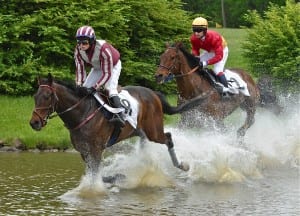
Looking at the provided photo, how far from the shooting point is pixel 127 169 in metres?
13.1

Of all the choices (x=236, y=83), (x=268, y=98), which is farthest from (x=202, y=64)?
(x=268, y=98)

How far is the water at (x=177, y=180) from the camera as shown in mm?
11086

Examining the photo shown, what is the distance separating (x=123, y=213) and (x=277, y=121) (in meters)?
7.61

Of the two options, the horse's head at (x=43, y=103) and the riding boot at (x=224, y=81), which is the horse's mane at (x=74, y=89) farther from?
the riding boot at (x=224, y=81)

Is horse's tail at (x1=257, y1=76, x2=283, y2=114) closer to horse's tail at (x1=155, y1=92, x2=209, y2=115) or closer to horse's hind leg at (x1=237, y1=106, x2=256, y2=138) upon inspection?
horse's hind leg at (x1=237, y1=106, x2=256, y2=138)

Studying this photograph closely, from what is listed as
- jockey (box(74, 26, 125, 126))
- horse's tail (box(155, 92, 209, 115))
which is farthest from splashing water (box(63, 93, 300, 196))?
jockey (box(74, 26, 125, 126))

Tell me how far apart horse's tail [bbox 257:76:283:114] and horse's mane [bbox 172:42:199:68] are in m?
3.02

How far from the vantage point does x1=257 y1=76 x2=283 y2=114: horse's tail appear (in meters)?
17.6

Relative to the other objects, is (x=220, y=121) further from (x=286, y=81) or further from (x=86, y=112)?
(x=286, y=81)

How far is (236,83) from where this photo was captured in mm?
15906

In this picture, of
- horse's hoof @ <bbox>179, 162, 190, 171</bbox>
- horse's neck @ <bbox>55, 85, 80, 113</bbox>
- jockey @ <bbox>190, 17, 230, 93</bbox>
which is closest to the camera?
horse's neck @ <bbox>55, 85, 80, 113</bbox>

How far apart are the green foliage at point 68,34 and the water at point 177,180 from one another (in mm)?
5987

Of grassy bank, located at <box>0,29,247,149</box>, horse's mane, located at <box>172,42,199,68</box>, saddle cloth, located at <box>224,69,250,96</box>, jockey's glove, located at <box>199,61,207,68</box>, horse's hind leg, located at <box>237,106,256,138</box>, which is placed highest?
horse's mane, located at <box>172,42,199,68</box>

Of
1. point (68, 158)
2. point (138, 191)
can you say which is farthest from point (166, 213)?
point (68, 158)
